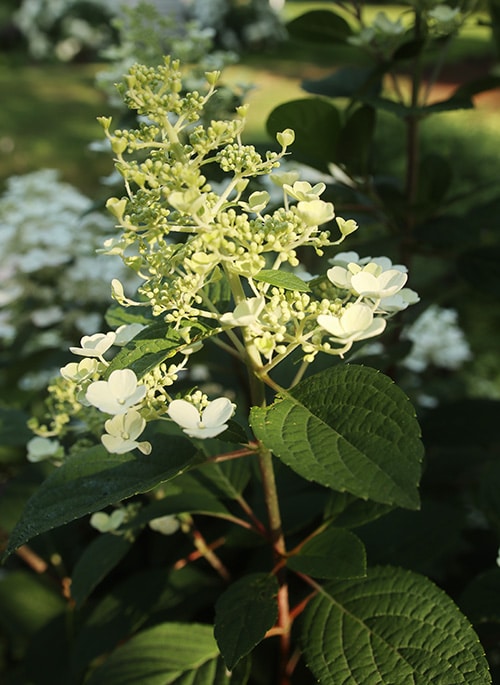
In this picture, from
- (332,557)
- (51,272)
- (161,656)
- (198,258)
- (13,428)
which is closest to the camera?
(198,258)

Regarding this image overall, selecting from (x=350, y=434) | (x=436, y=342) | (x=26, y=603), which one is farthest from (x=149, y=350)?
(x=436, y=342)

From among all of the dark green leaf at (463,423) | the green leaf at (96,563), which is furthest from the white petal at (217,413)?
the dark green leaf at (463,423)

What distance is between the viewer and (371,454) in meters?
0.65

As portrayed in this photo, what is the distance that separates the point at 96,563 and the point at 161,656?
15 centimetres

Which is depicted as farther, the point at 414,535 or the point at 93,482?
the point at 414,535

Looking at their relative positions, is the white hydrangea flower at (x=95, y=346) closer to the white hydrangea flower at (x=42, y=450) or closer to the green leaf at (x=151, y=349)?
the green leaf at (x=151, y=349)

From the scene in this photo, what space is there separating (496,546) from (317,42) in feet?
3.54

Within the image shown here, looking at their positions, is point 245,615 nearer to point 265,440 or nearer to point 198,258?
point 265,440

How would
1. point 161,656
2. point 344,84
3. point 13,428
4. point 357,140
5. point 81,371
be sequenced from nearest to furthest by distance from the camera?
point 81,371
point 161,656
point 13,428
point 357,140
point 344,84

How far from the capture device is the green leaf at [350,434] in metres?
0.62

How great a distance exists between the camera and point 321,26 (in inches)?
57.1

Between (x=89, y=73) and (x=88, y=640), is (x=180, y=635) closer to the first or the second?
(x=88, y=640)

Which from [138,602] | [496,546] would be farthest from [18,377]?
[496,546]

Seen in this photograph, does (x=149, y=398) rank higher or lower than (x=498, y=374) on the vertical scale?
higher
